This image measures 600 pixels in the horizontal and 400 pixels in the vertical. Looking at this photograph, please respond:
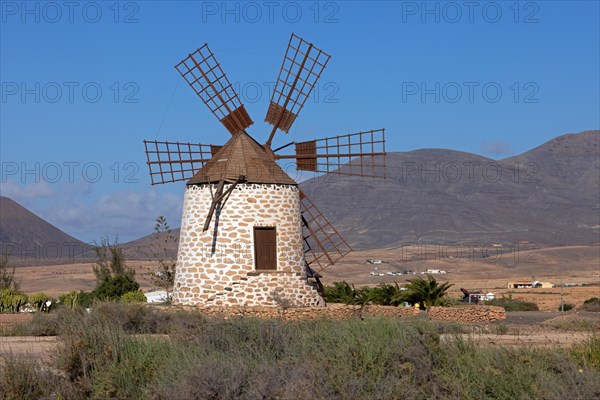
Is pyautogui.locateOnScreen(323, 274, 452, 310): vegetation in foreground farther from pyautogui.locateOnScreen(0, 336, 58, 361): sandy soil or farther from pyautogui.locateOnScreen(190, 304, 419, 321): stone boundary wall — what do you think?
pyautogui.locateOnScreen(0, 336, 58, 361): sandy soil

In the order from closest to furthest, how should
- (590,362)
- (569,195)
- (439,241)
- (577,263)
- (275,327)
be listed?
(590,362), (275,327), (577,263), (439,241), (569,195)

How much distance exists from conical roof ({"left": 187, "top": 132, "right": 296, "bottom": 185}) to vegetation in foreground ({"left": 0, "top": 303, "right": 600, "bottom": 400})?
10.2 meters

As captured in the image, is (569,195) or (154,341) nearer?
(154,341)

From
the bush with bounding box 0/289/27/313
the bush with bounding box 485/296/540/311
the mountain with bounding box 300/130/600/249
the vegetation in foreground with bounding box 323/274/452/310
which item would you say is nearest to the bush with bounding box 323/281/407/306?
the vegetation in foreground with bounding box 323/274/452/310

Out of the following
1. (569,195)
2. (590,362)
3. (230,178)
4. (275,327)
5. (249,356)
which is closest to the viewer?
(249,356)

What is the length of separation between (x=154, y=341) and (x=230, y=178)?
10.4m

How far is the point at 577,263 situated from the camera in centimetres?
8844

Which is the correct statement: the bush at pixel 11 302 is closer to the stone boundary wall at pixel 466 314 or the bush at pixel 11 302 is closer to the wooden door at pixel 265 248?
the wooden door at pixel 265 248

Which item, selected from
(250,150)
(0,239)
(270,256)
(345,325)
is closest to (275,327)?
(345,325)

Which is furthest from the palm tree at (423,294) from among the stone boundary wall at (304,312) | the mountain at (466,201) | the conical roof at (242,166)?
the mountain at (466,201)

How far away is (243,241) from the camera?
74.4 ft

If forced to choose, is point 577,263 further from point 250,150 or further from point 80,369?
point 80,369

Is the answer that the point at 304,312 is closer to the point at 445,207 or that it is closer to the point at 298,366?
the point at 298,366

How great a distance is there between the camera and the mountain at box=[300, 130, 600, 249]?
12462 centimetres
